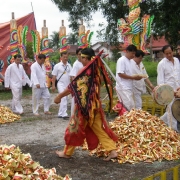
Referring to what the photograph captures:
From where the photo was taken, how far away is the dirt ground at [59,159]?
454 cm

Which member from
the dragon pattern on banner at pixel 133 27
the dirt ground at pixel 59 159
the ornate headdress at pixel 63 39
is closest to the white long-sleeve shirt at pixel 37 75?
the dirt ground at pixel 59 159

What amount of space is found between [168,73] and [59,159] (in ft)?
9.61

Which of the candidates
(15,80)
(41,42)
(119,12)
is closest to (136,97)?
(15,80)

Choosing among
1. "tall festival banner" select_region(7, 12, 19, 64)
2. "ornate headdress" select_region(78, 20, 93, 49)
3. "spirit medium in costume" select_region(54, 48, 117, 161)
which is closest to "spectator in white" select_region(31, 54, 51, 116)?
"ornate headdress" select_region(78, 20, 93, 49)

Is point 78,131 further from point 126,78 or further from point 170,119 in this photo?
point 126,78

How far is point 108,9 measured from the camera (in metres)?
18.0

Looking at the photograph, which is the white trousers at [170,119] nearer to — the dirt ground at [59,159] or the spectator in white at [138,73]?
the spectator in white at [138,73]

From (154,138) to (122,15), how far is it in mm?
13204

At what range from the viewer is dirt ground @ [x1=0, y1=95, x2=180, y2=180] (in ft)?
14.9

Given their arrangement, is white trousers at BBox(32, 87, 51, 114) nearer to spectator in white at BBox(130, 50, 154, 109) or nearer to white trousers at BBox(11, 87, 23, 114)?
white trousers at BBox(11, 87, 23, 114)

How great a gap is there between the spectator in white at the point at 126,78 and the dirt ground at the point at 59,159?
4.87ft

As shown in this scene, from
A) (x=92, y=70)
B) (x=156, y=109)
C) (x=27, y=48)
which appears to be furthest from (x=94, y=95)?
(x=27, y=48)

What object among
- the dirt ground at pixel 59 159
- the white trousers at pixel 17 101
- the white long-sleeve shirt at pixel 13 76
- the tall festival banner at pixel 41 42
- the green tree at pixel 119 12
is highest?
the green tree at pixel 119 12

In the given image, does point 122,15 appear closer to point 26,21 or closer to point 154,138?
point 26,21
